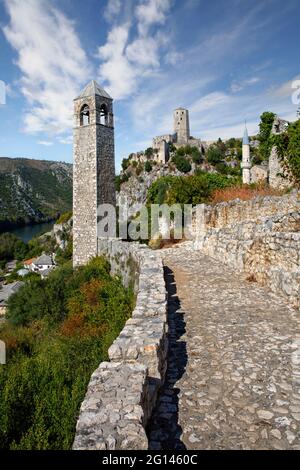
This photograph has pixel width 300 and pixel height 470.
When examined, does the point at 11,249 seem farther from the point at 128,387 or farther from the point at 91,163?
the point at 128,387

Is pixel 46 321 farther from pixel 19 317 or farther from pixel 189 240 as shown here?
pixel 189 240

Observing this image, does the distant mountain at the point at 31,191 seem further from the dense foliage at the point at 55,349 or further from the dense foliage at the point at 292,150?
the dense foliage at the point at 292,150

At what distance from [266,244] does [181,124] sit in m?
63.4

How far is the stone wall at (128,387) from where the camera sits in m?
2.22

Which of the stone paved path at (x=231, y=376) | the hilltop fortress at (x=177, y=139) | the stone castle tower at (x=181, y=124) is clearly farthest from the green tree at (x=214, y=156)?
the stone paved path at (x=231, y=376)

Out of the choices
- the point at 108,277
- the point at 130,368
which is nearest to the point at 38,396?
the point at 130,368

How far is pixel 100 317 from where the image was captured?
1086 cm

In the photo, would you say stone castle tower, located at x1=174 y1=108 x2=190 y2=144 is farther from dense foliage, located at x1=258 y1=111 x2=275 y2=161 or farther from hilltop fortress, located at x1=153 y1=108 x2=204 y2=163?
dense foliage, located at x1=258 y1=111 x2=275 y2=161

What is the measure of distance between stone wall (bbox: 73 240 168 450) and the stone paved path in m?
0.26

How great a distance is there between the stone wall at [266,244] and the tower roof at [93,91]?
10.2m

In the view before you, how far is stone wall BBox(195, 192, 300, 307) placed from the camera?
21.0 ft

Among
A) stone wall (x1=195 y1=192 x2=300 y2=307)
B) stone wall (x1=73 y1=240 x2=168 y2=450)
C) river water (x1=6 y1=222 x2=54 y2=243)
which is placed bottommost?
river water (x1=6 y1=222 x2=54 y2=243)

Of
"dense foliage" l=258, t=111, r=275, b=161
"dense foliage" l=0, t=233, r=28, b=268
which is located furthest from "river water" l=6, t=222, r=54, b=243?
"dense foliage" l=258, t=111, r=275, b=161

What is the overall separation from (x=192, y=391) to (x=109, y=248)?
533 inches
